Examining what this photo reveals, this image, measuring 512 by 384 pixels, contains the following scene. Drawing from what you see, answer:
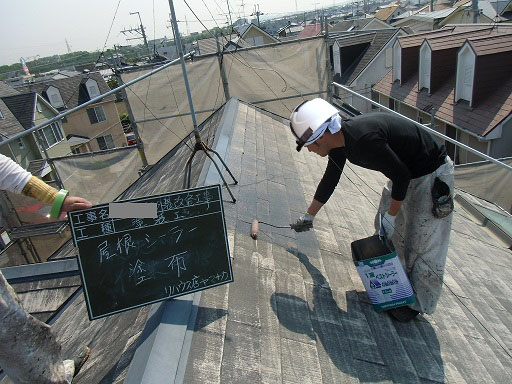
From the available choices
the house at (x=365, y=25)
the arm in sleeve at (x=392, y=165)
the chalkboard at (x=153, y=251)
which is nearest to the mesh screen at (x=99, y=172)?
the chalkboard at (x=153, y=251)

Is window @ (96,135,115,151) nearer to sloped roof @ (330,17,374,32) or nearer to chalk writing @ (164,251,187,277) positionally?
sloped roof @ (330,17,374,32)

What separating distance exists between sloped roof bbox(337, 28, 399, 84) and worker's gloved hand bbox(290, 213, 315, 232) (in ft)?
77.2

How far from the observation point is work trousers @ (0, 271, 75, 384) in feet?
7.06

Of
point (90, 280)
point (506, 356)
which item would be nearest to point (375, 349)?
point (506, 356)

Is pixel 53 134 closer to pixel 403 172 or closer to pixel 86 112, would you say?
pixel 86 112

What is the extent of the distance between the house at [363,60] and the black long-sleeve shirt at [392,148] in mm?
20886

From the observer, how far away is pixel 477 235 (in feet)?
20.0

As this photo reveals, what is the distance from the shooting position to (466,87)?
15.5 metres

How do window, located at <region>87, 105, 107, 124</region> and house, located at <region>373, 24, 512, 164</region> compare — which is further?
window, located at <region>87, 105, 107, 124</region>

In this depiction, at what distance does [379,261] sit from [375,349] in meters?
0.63

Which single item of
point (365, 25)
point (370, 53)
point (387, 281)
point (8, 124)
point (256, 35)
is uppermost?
point (387, 281)

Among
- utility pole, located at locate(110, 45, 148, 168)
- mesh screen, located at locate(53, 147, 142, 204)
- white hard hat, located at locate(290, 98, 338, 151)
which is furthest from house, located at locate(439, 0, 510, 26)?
white hard hat, located at locate(290, 98, 338, 151)

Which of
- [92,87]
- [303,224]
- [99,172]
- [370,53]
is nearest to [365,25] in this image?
[370,53]

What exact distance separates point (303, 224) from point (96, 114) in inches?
1271
